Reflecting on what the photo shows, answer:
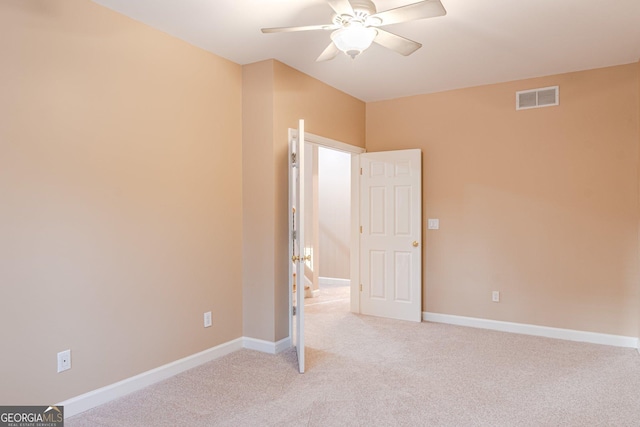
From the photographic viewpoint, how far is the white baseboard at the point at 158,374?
8.51 feet

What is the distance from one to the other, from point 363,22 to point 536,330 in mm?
3539

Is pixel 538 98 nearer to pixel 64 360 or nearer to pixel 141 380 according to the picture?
pixel 141 380

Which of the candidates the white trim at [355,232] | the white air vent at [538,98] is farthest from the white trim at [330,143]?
the white air vent at [538,98]

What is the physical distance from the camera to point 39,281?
7.86 feet

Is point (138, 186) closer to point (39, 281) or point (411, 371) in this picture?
point (39, 281)

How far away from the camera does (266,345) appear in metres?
3.73

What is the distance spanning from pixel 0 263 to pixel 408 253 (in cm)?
380

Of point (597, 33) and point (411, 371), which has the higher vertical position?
point (597, 33)

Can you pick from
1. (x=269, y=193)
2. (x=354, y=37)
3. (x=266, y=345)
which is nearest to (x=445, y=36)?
(x=354, y=37)

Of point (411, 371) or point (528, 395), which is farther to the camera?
point (411, 371)

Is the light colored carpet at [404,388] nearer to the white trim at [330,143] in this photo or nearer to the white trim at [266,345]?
the white trim at [266,345]

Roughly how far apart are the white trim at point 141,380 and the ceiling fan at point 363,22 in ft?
8.32

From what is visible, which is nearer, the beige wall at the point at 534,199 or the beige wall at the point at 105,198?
the beige wall at the point at 105,198

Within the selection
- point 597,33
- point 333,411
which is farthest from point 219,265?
point 597,33
